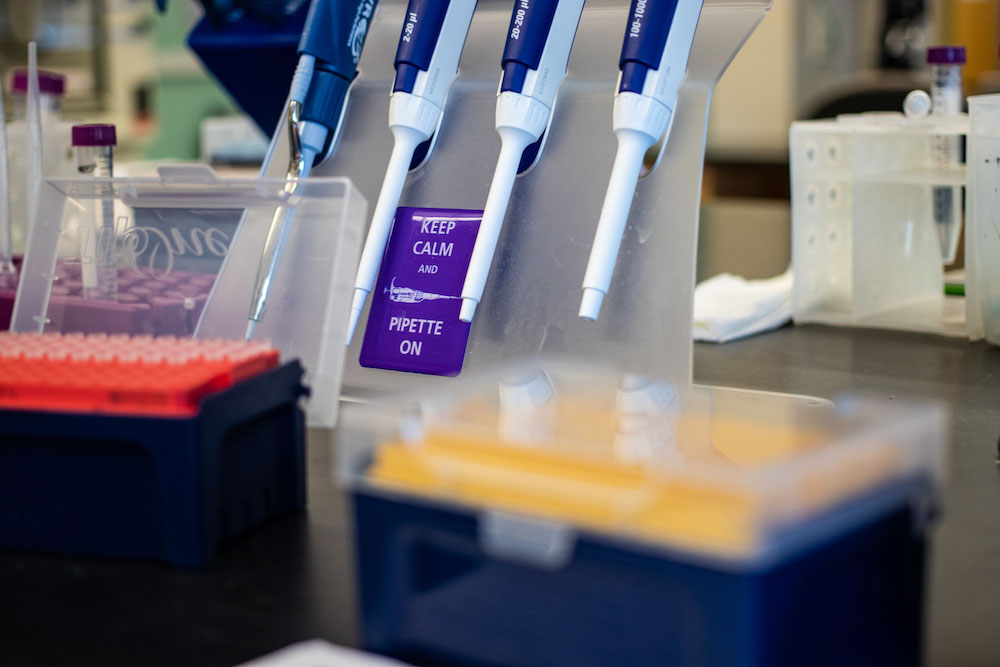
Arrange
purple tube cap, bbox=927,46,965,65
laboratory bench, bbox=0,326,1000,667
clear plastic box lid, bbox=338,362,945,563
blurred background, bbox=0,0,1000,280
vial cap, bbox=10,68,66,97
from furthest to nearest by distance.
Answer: blurred background, bbox=0,0,1000,280, vial cap, bbox=10,68,66,97, purple tube cap, bbox=927,46,965,65, laboratory bench, bbox=0,326,1000,667, clear plastic box lid, bbox=338,362,945,563

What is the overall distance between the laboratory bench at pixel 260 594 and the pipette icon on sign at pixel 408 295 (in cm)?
14

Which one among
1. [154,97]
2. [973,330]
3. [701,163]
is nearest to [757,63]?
[154,97]

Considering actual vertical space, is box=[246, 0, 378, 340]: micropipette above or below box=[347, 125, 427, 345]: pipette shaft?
above

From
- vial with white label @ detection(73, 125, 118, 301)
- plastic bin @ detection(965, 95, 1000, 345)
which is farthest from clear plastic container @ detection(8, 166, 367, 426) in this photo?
plastic bin @ detection(965, 95, 1000, 345)

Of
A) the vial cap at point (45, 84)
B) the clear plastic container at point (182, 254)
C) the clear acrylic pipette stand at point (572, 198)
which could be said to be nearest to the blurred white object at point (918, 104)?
the clear acrylic pipette stand at point (572, 198)

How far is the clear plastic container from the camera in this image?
70 centimetres

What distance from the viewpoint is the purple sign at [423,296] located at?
0.82 metres

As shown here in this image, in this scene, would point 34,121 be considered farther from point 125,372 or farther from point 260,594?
point 260,594

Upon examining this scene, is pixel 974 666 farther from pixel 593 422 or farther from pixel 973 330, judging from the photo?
pixel 973 330

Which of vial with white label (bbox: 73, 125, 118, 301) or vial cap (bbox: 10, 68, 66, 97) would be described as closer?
vial with white label (bbox: 73, 125, 118, 301)

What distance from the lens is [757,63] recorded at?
3969 mm

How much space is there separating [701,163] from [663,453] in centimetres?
41

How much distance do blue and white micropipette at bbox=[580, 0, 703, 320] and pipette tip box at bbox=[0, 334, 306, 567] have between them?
0.22 meters

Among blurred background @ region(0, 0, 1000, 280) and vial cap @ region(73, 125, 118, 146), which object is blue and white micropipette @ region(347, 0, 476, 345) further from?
blurred background @ region(0, 0, 1000, 280)
